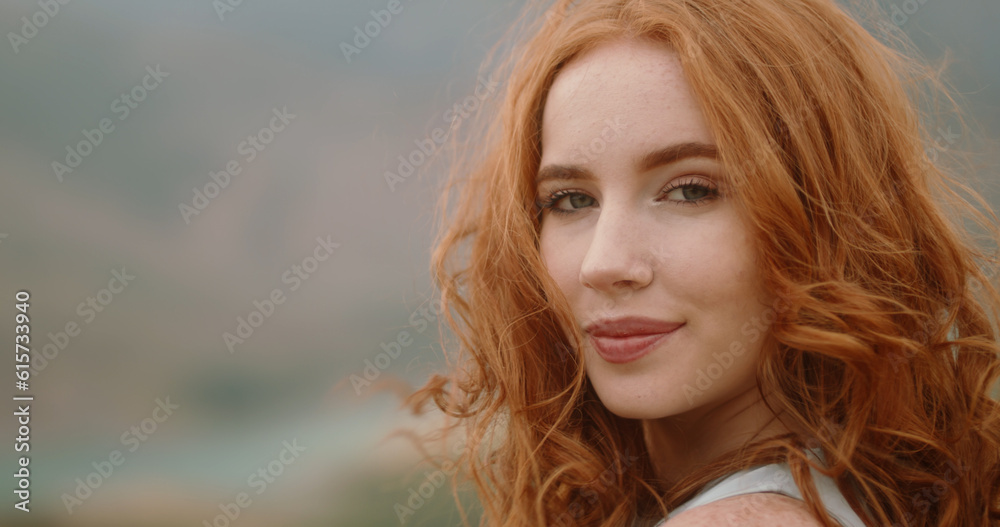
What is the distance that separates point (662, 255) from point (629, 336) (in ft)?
0.62

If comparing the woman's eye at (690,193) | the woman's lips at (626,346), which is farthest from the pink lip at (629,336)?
the woman's eye at (690,193)

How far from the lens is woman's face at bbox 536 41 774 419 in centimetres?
156

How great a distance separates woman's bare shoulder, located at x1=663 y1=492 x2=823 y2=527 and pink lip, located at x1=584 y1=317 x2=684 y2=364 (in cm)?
34

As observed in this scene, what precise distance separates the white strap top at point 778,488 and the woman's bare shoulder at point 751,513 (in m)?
0.02

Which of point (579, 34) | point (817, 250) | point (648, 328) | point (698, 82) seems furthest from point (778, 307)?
point (579, 34)

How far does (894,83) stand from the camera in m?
1.83

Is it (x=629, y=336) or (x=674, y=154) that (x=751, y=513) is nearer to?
(x=629, y=336)

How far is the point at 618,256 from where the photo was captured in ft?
5.15

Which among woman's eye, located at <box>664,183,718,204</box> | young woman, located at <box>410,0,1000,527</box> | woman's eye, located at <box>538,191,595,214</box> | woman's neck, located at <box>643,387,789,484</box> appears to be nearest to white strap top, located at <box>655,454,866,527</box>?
young woman, located at <box>410,0,1000,527</box>

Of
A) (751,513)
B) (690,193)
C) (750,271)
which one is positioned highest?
(690,193)

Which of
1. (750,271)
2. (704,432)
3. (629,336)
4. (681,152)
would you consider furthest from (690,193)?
(704,432)

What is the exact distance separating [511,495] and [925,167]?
1344mm

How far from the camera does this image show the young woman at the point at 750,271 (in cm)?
154

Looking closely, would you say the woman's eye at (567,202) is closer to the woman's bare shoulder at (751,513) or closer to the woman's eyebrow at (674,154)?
the woman's eyebrow at (674,154)
